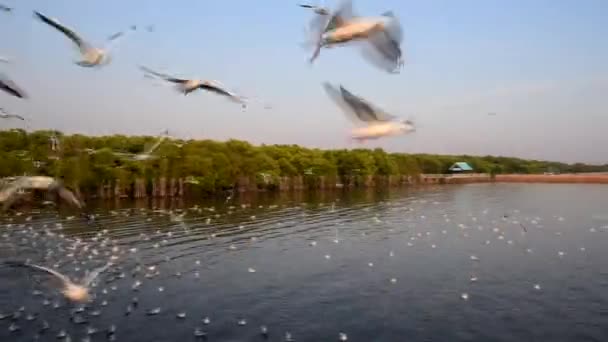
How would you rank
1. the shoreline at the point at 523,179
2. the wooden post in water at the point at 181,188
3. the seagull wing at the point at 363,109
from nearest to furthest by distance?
1. the seagull wing at the point at 363,109
2. the wooden post in water at the point at 181,188
3. the shoreline at the point at 523,179

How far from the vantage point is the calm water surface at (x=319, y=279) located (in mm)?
17219

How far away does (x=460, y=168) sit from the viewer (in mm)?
171125

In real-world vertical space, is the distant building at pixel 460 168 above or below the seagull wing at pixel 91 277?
above

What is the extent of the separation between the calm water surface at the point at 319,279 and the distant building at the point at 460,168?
5120 inches

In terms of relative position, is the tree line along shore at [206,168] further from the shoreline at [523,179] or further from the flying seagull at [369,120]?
the flying seagull at [369,120]

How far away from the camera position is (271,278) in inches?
939

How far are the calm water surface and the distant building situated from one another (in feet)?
427

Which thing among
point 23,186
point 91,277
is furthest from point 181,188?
point 23,186

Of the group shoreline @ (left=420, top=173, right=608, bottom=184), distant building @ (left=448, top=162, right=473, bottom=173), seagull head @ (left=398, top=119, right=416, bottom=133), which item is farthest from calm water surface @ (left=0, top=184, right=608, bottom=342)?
distant building @ (left=448, top=162, right=473, bottom=173)

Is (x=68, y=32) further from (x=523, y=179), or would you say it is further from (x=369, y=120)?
(x=523, y=179)

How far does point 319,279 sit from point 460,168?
155 metres

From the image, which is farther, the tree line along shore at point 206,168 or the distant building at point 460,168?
the distant building at point 460,168

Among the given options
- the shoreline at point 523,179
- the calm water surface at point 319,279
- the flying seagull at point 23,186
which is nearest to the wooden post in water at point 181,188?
the calm water surface at point 319,279

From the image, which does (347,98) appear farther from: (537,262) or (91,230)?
(91,230)
